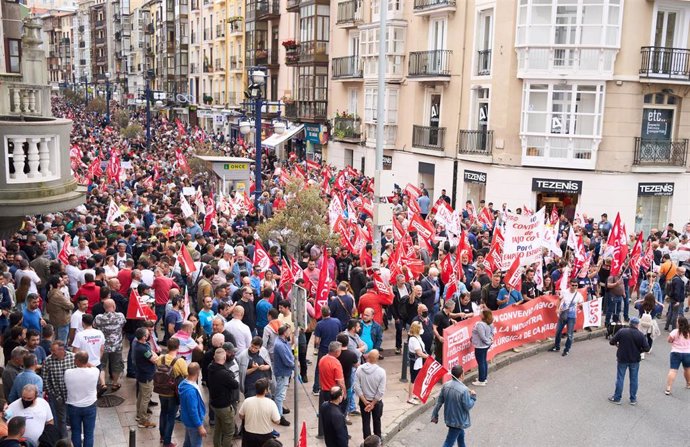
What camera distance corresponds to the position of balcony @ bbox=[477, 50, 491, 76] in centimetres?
2917

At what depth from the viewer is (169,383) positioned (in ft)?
30.4

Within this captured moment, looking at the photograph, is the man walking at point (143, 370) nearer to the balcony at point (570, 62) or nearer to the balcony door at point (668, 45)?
the balcony at point (570, 62)


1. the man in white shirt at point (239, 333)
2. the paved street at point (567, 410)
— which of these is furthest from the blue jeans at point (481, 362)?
the man in white shirt at point (239, 333)

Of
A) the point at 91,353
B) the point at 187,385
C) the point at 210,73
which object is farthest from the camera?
the point at 210,73

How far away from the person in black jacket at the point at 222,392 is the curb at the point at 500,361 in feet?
8.04

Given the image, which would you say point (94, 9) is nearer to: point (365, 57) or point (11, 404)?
point (365, 57)

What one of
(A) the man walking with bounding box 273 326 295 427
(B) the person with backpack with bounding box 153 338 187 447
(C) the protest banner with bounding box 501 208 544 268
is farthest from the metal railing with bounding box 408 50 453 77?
(B) the person with backpack with bounding box 153 338 187 447

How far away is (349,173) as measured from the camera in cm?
3033

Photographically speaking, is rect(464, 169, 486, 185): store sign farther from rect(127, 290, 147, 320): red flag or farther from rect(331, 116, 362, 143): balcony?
rect(127, 290, 147, 320): red flag

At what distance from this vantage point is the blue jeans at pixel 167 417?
9352 millimetres

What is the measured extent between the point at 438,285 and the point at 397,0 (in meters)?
24.1

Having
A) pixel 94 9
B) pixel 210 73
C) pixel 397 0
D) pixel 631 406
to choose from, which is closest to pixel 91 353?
pixel 631 406

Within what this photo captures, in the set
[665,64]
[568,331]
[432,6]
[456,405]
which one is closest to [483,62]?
[432,6]

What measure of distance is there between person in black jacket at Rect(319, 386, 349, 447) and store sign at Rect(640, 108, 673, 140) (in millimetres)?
22072
